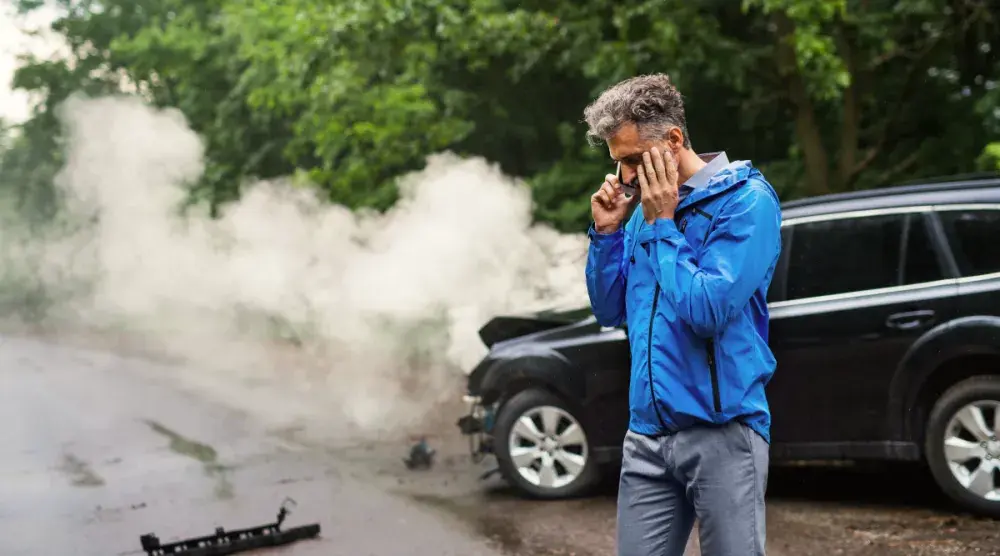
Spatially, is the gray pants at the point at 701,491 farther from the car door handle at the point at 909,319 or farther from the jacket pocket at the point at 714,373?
the car door handle at the point at 909,319

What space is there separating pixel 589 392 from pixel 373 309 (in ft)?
24.1

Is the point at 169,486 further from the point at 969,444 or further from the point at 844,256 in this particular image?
the point at 969,444

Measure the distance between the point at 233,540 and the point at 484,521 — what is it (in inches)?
55.8

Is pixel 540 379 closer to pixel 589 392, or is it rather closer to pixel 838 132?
pixel 589 392

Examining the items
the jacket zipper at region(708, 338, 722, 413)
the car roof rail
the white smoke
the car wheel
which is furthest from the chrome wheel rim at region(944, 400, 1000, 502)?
the jacket zipper at region(708, 338, 722, 413)

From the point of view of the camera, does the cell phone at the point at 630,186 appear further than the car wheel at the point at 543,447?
No

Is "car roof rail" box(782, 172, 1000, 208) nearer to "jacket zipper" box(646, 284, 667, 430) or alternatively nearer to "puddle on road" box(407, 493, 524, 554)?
"puddle on road" box(407, 493, 524, 554)

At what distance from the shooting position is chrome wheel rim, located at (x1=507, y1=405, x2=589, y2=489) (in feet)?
24.1

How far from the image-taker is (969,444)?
6.23 m

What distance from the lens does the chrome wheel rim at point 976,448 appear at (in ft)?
20.3

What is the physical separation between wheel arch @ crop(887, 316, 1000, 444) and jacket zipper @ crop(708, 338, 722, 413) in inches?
150

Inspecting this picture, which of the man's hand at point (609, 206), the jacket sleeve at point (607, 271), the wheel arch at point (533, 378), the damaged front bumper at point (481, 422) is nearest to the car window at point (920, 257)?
the wheel arch at point (533, 378)

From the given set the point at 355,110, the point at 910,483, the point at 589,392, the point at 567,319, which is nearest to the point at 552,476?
the point at 589,392

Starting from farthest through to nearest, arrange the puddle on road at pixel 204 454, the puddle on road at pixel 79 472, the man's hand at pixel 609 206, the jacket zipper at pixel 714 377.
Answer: the puddle on road at pixel 79 472
the puddle on road at pixel 204 454
the man's hand at pixel 609 206
the jacket zipper at pixel 714 377
